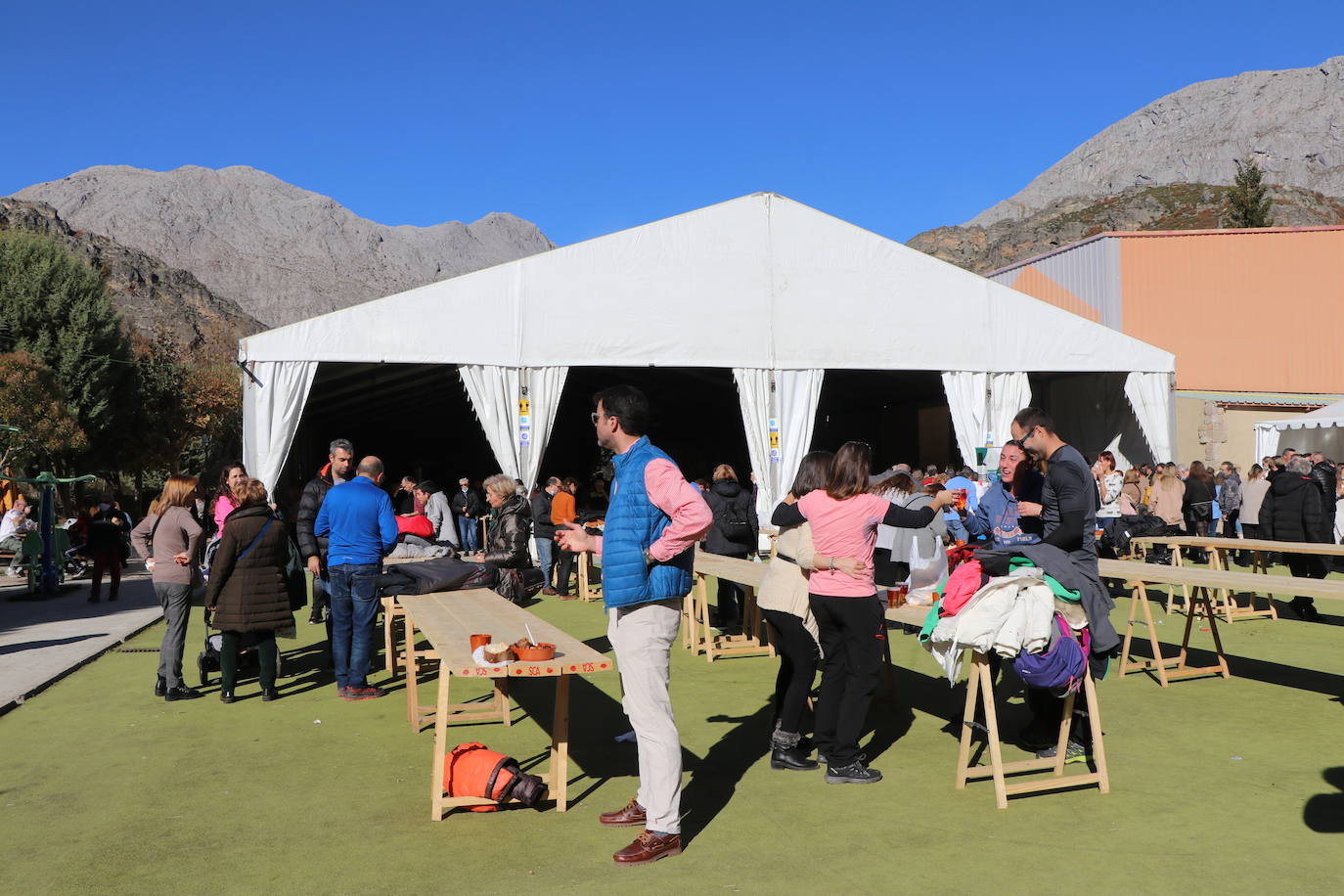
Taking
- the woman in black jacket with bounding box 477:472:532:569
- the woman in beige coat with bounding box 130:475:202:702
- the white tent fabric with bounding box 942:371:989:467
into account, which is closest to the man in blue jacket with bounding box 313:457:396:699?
the woman in beige coat with bounding box 130:475:202:702

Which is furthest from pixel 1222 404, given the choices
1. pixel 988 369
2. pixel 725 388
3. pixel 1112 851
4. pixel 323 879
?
pixel 323 879

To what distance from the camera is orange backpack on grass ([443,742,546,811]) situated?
4.14 meters

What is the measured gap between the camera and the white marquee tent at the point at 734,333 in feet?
45.8

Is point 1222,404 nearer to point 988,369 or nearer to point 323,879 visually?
point 988,369

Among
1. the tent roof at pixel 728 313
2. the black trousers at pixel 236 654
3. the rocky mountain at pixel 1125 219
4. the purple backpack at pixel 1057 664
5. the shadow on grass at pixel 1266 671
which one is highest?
the rocky mountain at pixel 1125 219

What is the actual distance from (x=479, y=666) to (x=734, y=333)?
12.0 metres

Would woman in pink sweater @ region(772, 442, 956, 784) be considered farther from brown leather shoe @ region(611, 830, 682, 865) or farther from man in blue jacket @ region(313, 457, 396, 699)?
man in blue jacket @ region(313, 457, 396, 699)

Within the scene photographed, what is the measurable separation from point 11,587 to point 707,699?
12285 millimetres

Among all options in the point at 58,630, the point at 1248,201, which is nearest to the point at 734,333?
the point at 58,630

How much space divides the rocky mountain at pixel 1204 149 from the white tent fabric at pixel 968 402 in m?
65.2

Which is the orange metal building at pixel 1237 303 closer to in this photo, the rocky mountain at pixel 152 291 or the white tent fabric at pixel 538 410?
the white tent fabric at pixel 538 410

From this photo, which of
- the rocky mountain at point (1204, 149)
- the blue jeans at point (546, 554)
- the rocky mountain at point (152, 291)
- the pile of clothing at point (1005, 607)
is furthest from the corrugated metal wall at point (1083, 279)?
the rocky mountain at point (152, 291)

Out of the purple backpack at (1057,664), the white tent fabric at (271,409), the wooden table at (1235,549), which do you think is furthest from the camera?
the white tent fabric at (271,409)

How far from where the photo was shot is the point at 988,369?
16500 mm
